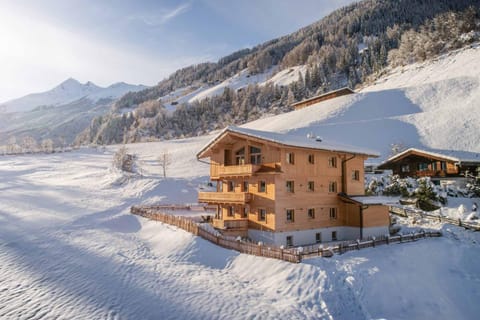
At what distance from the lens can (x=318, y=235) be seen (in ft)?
84.5

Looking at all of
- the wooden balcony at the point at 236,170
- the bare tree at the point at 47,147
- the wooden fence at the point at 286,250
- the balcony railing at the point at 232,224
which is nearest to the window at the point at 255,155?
the wooden balcony at the point at 236,170

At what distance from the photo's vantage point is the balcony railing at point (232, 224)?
2542cm

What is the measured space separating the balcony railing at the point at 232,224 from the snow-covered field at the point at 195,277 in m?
3.47

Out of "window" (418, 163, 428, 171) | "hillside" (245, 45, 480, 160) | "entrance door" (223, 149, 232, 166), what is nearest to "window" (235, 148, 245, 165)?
"entrance door" (223, 149, 232, 166)

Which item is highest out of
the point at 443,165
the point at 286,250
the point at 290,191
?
the point at 443,165

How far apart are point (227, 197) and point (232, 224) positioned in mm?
2364

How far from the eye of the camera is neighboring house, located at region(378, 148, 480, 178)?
39.2 meters

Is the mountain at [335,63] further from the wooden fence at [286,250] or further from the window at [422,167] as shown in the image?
the wooden fence at [286,250]

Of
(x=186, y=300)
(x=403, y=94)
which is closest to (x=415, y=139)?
(x=403, y=94)

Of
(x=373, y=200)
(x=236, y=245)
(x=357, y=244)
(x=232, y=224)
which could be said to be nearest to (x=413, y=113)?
(x=373, y=200)

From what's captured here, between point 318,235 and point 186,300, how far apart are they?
14.5 m

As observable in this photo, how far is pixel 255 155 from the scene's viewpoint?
86.9ft

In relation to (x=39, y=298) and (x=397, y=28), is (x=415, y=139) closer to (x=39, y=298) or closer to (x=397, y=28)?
(x=39, y=298)

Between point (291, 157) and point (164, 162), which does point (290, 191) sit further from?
point (164, 162)
